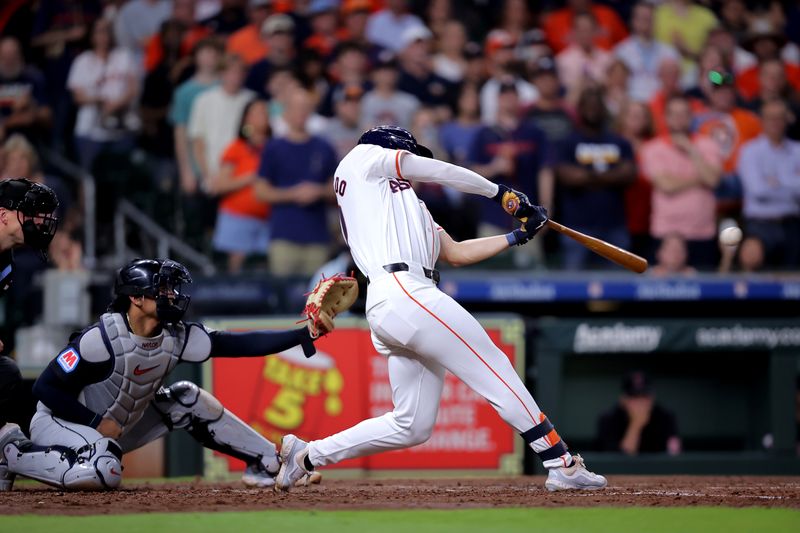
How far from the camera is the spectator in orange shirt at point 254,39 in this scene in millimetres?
11375

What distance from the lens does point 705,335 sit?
8.75 m

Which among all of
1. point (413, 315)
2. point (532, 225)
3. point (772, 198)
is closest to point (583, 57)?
point (772, 198)

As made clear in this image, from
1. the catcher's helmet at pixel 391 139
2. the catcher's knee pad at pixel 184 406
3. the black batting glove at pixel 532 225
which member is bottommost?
the catcher's knee pad at pixel 184 406

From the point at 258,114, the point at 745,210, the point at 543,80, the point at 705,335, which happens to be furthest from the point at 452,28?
the point at 705,335

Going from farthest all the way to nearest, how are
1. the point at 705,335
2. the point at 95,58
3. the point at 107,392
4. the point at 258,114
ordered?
the point at 95,58, the point at 258,114, the point at 705,335, the point at 107,392

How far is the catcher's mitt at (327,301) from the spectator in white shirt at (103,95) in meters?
5.29

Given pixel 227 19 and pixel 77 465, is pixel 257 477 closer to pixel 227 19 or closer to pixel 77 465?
pixel 77 465

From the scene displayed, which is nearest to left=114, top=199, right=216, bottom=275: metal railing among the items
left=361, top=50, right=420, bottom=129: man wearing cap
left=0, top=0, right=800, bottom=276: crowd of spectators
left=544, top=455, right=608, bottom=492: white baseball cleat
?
left=0, top=0, right=800, bottom=276: crowd of spectators

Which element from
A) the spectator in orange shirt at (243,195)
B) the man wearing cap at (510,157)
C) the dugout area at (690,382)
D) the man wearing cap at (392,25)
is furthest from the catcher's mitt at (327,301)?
the man wearing cap at (392,25)

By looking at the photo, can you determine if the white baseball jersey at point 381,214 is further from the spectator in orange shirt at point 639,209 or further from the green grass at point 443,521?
the spectator in orange shirt at point 639,209

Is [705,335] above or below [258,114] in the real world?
below

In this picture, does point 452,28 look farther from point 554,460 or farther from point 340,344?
point 554,460

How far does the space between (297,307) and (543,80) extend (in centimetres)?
316

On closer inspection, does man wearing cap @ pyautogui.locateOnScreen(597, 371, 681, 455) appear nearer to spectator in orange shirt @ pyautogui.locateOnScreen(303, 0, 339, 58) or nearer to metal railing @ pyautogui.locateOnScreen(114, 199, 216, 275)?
metal railing @ pyautogui.locateOnScreen(114, 199, 216, 275)
